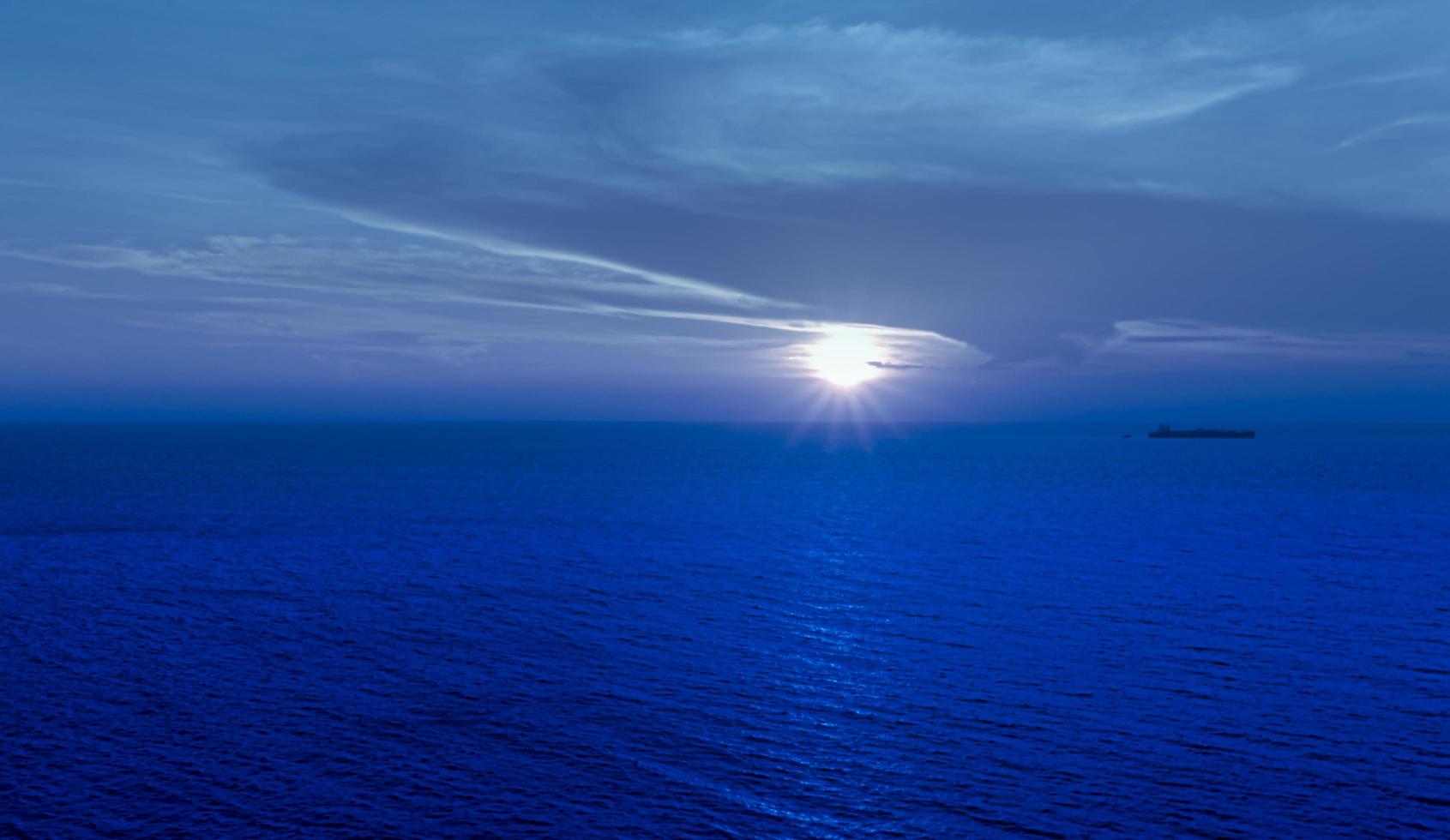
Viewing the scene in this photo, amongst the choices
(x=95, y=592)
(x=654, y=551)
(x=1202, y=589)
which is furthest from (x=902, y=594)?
(x=95, y=592)

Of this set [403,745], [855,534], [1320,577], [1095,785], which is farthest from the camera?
[855,534]

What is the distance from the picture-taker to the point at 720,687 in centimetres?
4931

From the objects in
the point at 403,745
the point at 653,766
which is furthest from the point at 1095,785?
the point at 403,745

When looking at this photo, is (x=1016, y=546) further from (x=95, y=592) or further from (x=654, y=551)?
(x=95, y=592)

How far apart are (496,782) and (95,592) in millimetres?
51758

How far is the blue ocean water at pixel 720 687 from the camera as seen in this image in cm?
3509

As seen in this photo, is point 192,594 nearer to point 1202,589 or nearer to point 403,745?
point 403,745

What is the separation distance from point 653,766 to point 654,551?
60655mm

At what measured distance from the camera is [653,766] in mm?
38750

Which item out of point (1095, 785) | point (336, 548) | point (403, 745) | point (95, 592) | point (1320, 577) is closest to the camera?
point (1095, 785)

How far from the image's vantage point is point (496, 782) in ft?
122

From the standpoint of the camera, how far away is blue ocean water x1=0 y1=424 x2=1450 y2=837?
115 ft

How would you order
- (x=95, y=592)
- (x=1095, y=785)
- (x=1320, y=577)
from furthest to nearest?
(x=1320, y=577)
(x=95, y=592)
(x=1095, y=785)

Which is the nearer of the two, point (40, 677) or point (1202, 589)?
point (40, 677)
